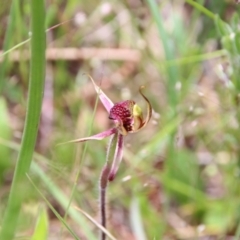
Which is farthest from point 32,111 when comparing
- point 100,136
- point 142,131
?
point 142,131

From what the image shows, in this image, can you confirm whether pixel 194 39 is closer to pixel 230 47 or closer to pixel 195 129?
pixel 195 129

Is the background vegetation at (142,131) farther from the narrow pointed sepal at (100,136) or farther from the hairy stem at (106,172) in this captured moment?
the narrow pointed sepal at (100,136)

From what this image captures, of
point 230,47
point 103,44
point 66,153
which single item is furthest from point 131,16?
point 230,47

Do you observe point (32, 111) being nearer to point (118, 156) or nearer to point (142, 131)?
point (118, 156)

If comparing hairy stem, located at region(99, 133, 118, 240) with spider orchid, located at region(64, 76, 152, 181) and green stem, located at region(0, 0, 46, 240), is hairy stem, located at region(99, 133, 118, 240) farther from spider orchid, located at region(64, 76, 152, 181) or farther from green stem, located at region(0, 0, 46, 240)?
green stem, located at region(0, 0, 46, 240)

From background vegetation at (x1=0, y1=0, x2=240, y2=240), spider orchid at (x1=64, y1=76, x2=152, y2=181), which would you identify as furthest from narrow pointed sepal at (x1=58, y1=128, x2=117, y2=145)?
background vegetation at (x1=0, y1=0, x2=240, y2=240)
